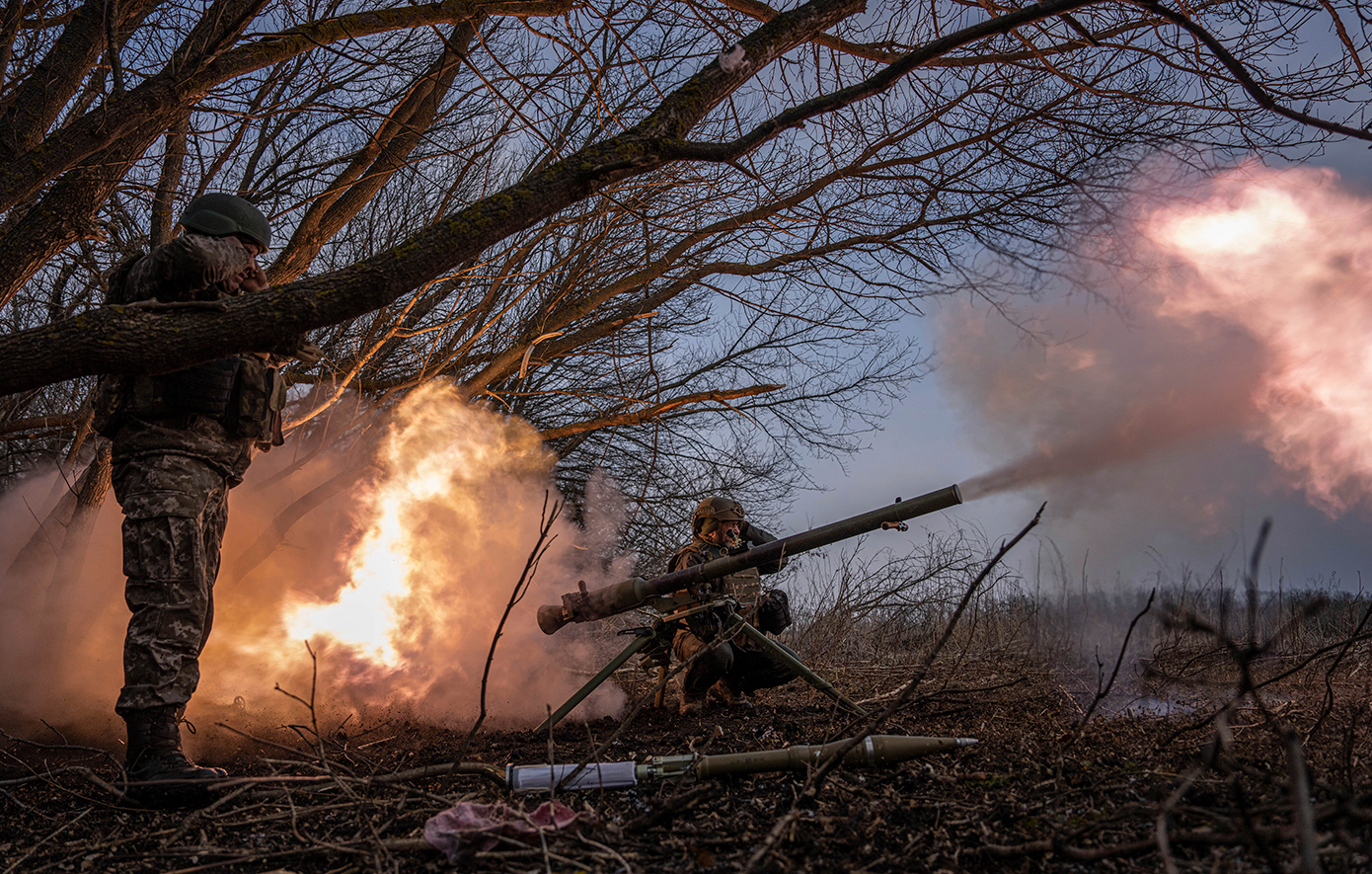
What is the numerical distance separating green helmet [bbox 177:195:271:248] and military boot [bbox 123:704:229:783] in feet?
7.54

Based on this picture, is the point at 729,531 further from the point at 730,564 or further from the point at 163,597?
the point at 163,597

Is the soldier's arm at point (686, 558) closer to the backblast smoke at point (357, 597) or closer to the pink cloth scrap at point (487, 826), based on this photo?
the backblast smoke at point (357, 597)

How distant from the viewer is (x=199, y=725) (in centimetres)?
566

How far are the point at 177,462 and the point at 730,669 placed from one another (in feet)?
12.3

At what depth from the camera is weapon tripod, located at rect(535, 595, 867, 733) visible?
443cm

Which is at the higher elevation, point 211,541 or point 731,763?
point 211,541

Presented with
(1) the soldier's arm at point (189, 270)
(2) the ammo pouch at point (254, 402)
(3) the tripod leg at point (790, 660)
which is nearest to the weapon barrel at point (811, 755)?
(3) the tripod leg at point (790, 660)

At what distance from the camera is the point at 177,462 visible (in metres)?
4.02

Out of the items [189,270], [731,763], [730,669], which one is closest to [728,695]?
[730,669]

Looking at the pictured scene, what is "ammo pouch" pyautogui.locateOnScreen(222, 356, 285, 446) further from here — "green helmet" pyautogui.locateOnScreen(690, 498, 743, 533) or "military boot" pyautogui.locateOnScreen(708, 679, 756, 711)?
"military boot" pyautogui.locateOnScreen(708, 679, 756, 711)

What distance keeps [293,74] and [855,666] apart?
725 centimetres

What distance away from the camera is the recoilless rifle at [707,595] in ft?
13.7

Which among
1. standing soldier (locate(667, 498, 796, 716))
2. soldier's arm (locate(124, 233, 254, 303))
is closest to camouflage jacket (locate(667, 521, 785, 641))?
standing soldier (locate(667, 498, 796, 716))

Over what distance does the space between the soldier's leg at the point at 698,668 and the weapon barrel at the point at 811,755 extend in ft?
8.97
